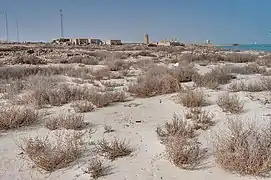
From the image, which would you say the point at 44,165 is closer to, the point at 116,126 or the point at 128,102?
the point at 116,126

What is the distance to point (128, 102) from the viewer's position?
9148 millimetres

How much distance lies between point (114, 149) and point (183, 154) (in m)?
1.18

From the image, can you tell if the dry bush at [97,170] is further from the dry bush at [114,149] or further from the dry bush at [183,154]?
the dry bush at [183,154]

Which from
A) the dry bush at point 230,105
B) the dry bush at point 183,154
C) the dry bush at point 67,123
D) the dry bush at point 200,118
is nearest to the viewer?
the dry bush at point 183,154

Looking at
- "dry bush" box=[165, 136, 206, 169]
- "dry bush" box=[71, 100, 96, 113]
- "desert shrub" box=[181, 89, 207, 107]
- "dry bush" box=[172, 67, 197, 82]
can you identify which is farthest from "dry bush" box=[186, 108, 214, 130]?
"dry bush" box=[172, 67, 197, 82]

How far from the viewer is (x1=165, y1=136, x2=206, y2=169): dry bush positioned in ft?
15.5

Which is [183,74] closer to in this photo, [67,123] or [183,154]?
[67,123]

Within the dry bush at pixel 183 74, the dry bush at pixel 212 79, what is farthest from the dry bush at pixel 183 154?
the dry bush at pixel 183 74

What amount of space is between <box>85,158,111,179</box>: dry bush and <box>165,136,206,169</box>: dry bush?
1017mm

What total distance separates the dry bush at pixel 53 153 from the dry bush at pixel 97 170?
42 cm

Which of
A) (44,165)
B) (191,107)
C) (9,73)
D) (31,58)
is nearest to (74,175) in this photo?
(44,165)

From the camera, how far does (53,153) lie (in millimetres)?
4895

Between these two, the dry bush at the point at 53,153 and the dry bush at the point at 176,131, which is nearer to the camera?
the dry bush at the point at 53,153

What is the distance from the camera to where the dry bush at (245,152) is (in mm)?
4320
